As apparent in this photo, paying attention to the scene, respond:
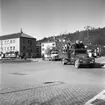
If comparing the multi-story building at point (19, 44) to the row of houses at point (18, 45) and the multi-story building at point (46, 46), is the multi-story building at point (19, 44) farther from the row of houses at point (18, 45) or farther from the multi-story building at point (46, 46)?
the multi-story building at point (46, 46)

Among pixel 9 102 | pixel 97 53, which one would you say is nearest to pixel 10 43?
pixel 97 53

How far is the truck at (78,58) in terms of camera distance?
1126 cm

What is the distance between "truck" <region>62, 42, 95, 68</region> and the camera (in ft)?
36.9

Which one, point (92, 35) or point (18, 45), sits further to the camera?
point (18, 45)

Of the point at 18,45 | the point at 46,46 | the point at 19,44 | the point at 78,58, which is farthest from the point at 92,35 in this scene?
the point at 46,46

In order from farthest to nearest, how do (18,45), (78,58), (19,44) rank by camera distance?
(18,45)
(19,44)
(78,58)

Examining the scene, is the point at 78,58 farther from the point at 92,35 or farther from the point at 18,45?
the point at 18,45

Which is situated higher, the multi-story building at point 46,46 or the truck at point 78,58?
the multi-story building at point 46,46

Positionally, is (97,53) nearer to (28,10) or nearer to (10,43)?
(10,43)

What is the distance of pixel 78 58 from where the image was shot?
11.7 m

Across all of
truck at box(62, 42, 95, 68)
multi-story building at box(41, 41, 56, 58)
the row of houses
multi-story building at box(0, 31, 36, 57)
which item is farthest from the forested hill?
multi-story building at box(41, 41, 56, 58)

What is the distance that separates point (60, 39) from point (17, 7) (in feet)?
122

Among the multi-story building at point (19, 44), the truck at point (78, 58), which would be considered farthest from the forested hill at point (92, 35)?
the multi-story building at point (19, 44)

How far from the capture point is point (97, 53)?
Answer: 33000 millimetres
